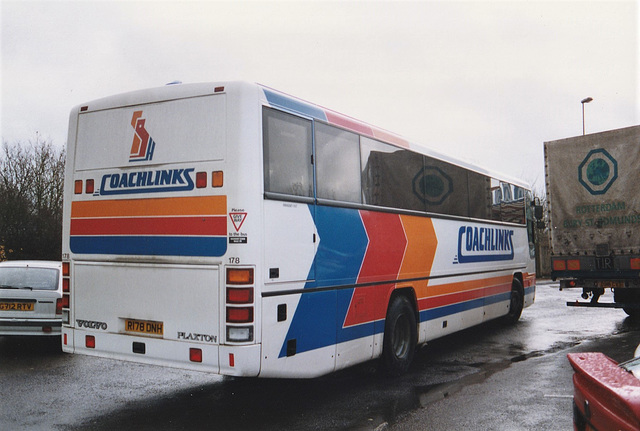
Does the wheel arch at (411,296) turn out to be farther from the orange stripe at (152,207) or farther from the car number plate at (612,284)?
the car number plate at (612,284)

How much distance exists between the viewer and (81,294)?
6684 millimetres

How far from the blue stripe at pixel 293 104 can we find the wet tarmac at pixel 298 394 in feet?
10.7

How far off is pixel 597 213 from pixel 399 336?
19.2 feet

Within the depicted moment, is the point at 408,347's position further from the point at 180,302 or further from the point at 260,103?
the point at 260,103

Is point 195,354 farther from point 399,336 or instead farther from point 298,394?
point 399,336

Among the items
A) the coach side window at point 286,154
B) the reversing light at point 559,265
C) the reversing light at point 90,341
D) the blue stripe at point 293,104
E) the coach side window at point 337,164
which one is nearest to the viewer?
the coach side window at point 286,154

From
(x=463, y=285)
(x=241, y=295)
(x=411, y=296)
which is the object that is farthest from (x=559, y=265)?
(x=241, y=295)

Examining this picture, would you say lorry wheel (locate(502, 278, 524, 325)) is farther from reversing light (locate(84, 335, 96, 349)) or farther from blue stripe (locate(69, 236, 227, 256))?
reversing light (locate(84, 335, 96, 349))

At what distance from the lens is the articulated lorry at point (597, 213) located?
11.4 m

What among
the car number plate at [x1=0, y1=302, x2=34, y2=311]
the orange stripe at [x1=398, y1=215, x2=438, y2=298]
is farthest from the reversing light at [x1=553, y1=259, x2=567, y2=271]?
the car number plate at [x1=0, y1=302, x2=34, y2=311]

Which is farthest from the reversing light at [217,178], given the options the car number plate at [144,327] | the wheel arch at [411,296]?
the wheel arch at [411,296]

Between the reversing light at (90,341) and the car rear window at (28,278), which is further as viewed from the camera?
the car rear window at (28,278)

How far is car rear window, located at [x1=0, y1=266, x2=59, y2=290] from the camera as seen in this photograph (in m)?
9.66

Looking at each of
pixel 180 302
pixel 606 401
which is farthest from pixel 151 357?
pixel 606 401
